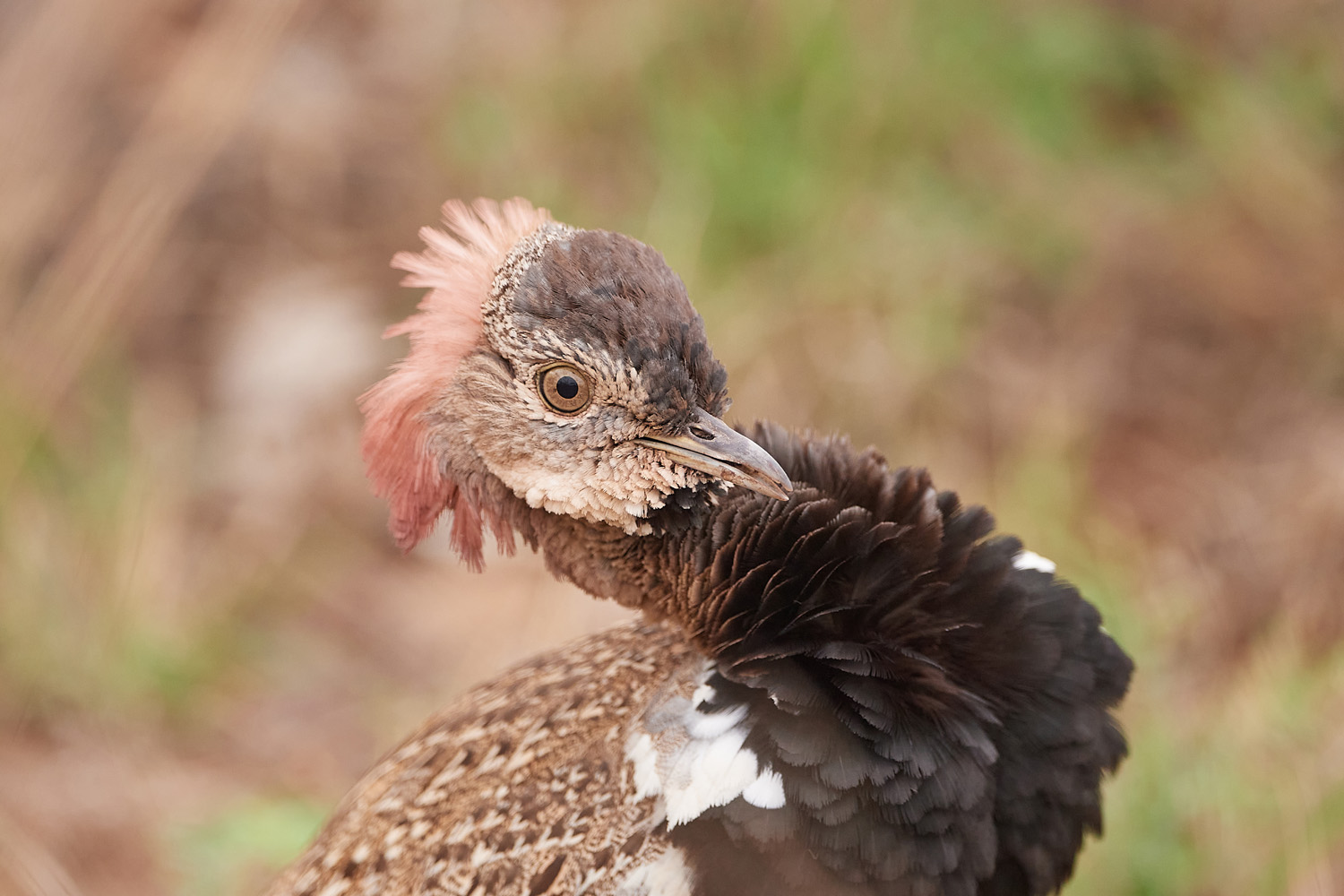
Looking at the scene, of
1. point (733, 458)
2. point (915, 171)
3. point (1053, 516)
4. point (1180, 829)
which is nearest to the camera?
point (733, 458)

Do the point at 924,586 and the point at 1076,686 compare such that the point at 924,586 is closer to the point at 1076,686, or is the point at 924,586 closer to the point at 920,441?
the point at 1076,686

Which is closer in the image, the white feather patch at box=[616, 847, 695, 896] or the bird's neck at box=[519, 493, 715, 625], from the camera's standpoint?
the white feather patch at box=[616, 847, 695, 896]

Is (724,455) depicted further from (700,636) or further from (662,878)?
(662,878)

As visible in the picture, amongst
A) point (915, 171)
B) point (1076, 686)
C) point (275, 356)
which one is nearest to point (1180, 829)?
point (1076, 686)

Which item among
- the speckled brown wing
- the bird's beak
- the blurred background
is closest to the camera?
the bird's beak

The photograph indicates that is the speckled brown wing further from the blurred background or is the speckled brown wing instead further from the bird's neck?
the blurred background

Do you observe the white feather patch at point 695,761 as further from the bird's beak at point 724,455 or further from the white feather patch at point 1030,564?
the white feather patch at point 1030,564

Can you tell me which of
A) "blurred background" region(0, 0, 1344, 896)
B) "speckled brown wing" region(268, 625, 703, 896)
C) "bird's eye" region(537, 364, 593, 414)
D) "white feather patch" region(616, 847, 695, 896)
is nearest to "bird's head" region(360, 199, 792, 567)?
"bird's eye" region(537, 364, 593, 414)
